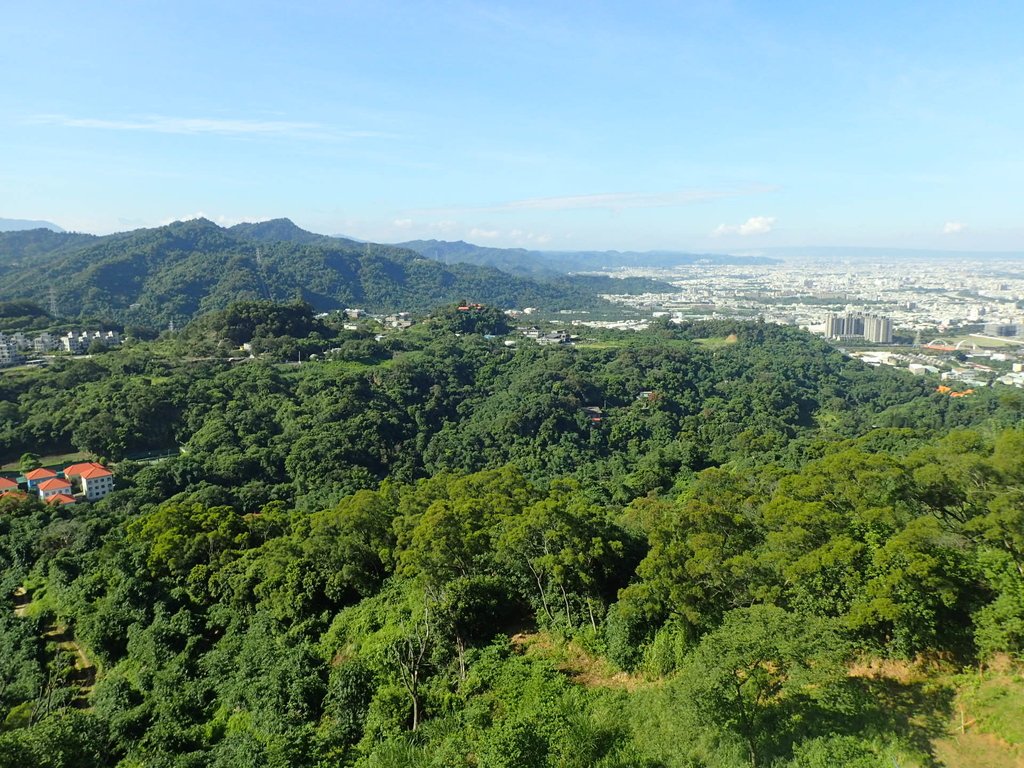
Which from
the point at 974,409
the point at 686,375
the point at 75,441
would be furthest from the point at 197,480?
the point at 974,409

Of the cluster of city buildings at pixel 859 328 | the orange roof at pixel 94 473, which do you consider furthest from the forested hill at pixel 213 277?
the orange roof at pixel 94 473

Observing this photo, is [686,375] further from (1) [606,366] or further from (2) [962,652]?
(2) [962,652]

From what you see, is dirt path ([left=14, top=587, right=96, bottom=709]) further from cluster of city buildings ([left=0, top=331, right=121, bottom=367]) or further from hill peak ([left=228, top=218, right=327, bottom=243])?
hill peak ([left=228, top=218, right=327, bottom=243])

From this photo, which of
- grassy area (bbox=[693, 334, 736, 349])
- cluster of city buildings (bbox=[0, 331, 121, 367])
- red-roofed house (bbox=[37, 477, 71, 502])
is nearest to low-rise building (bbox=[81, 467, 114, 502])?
red-roofed house (bbox=[37, 477, 71, 502])

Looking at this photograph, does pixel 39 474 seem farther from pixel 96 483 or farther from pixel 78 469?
pixel 96 483

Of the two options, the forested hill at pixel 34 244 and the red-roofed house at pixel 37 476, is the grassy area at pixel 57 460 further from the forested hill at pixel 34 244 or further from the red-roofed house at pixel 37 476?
the forested hill at pixel 34 244

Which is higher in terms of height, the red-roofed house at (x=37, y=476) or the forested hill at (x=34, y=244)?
the forested hill at (x=34, y=244)
